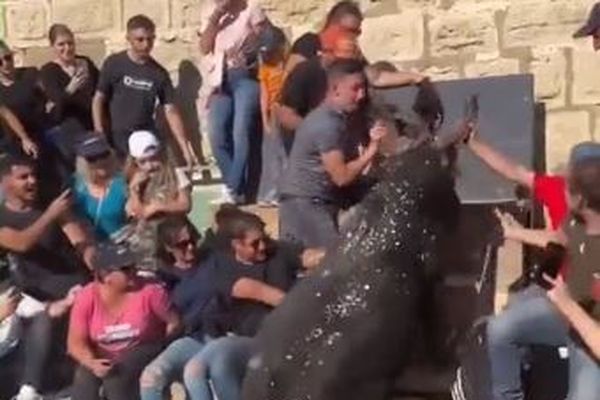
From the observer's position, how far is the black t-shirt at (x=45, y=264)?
947cm

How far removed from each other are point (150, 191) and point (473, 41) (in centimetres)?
231

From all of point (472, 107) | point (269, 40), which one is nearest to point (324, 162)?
point (472, 107)

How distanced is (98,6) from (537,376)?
543cm

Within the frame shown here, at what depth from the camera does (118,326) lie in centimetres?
866

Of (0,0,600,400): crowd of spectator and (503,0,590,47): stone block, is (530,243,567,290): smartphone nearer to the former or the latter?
(0,0,600,400): crowd of spectator

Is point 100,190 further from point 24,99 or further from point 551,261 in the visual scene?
point 551,261

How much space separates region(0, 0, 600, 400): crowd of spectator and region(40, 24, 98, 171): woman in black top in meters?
0.02

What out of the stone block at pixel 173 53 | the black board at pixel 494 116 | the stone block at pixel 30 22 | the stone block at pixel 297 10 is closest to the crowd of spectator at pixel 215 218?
the black board at pixel 494 116

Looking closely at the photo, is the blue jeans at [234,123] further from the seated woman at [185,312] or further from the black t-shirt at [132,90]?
the seated woman at [185,312]

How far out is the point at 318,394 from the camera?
3.62m

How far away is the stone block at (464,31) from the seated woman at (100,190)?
2157 mm

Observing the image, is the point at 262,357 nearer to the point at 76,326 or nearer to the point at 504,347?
the point at 504,347

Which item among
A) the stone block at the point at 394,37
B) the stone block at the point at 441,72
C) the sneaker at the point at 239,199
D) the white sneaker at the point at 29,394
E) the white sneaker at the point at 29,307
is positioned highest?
the stone block at the point at 394,37

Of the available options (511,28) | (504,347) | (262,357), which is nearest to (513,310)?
(504,347)
